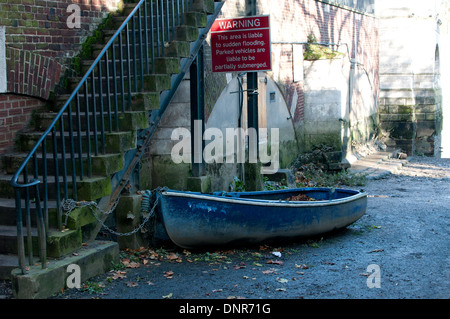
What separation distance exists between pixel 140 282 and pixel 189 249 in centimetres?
141

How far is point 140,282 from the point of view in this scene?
20.9ft

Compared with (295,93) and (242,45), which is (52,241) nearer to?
(242,45)

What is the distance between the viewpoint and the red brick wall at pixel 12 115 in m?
7.13

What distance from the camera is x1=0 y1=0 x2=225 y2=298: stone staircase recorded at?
6.13 meters

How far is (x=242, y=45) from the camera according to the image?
9.23 m

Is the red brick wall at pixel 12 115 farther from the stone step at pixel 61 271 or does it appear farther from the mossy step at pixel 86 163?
the stone step at pixel 61 271

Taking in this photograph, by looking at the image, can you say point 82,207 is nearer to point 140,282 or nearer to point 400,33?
point 140,282

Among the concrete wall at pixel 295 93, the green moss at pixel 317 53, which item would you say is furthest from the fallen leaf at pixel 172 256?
the green moss at pixel 317 53

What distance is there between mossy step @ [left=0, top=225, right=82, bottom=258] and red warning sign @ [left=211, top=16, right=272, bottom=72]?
426cm

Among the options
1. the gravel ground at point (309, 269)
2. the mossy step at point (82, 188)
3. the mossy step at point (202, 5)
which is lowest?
the gravel ground at point (309, 269)

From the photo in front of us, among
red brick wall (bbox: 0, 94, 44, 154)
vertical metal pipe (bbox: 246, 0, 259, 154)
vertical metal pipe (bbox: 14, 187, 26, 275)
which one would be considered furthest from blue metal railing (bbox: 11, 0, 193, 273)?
vertical metal pipe (bbox: 246, 0, 259, 154)

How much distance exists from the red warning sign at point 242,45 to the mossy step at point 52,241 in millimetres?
4264

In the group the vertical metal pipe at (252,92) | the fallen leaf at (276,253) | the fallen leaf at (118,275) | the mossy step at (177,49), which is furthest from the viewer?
the vertical metal pipe at (252,92)
